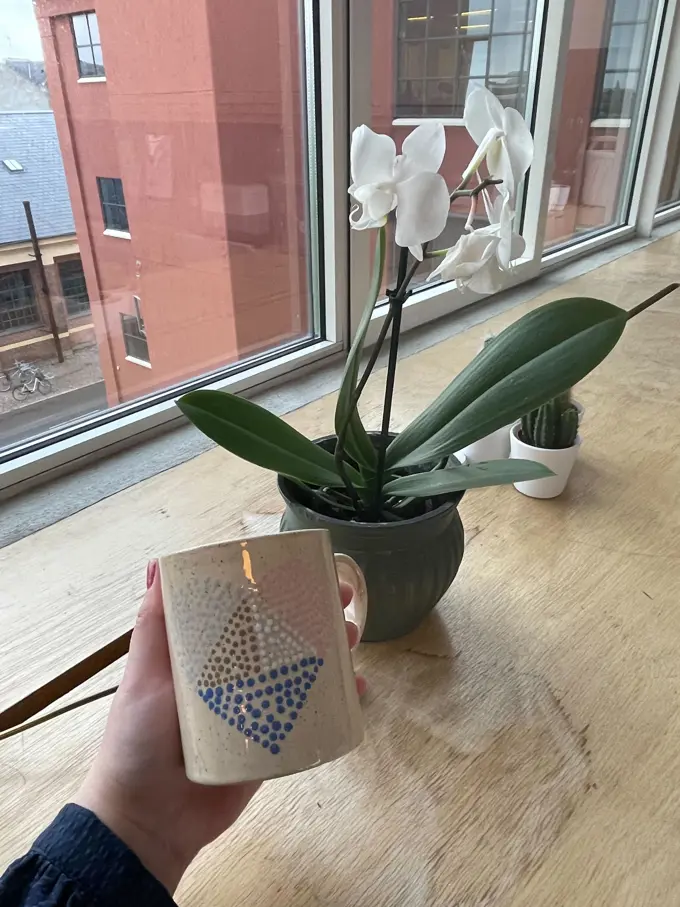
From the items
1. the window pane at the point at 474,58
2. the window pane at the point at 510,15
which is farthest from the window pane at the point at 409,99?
the window pane at the point at 510,15

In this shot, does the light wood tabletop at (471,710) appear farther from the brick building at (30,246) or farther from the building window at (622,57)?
the building window at (622,57)

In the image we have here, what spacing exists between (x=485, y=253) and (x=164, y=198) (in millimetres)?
600

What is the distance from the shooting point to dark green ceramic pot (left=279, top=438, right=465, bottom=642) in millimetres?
457

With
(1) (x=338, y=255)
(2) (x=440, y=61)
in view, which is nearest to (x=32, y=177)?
(1) (x=338, y=255)

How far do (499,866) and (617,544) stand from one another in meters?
0.34

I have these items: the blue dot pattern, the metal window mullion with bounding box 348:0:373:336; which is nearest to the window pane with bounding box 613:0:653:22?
the metal window mullion with bounding box 348:0:373:336

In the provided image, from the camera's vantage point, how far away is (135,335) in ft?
2.97

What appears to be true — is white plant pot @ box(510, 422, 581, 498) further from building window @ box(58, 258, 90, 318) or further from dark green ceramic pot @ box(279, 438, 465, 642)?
building window @ box(58, 258, 90, 318)

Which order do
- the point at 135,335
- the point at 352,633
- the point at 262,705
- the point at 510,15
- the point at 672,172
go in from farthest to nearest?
the point at 672,172 → the point at 510,15 → the point at 135,335 → the point at 352,633 → the point at 262,705

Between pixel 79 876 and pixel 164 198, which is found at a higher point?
pixel 164 198

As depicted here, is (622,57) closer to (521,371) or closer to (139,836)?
(521,371)

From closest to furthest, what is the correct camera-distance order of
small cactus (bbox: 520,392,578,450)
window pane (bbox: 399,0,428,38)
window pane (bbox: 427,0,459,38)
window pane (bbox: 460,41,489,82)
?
small cactus (bbox: 520,392,578,450) → window pane (bbox: 399,0,428,38) → window pane (bbox: 427,0,459,38) → window pane (bbox: 460,41,489,82)

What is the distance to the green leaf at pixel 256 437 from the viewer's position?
43cm

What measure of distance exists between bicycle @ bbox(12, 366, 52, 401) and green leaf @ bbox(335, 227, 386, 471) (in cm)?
46
